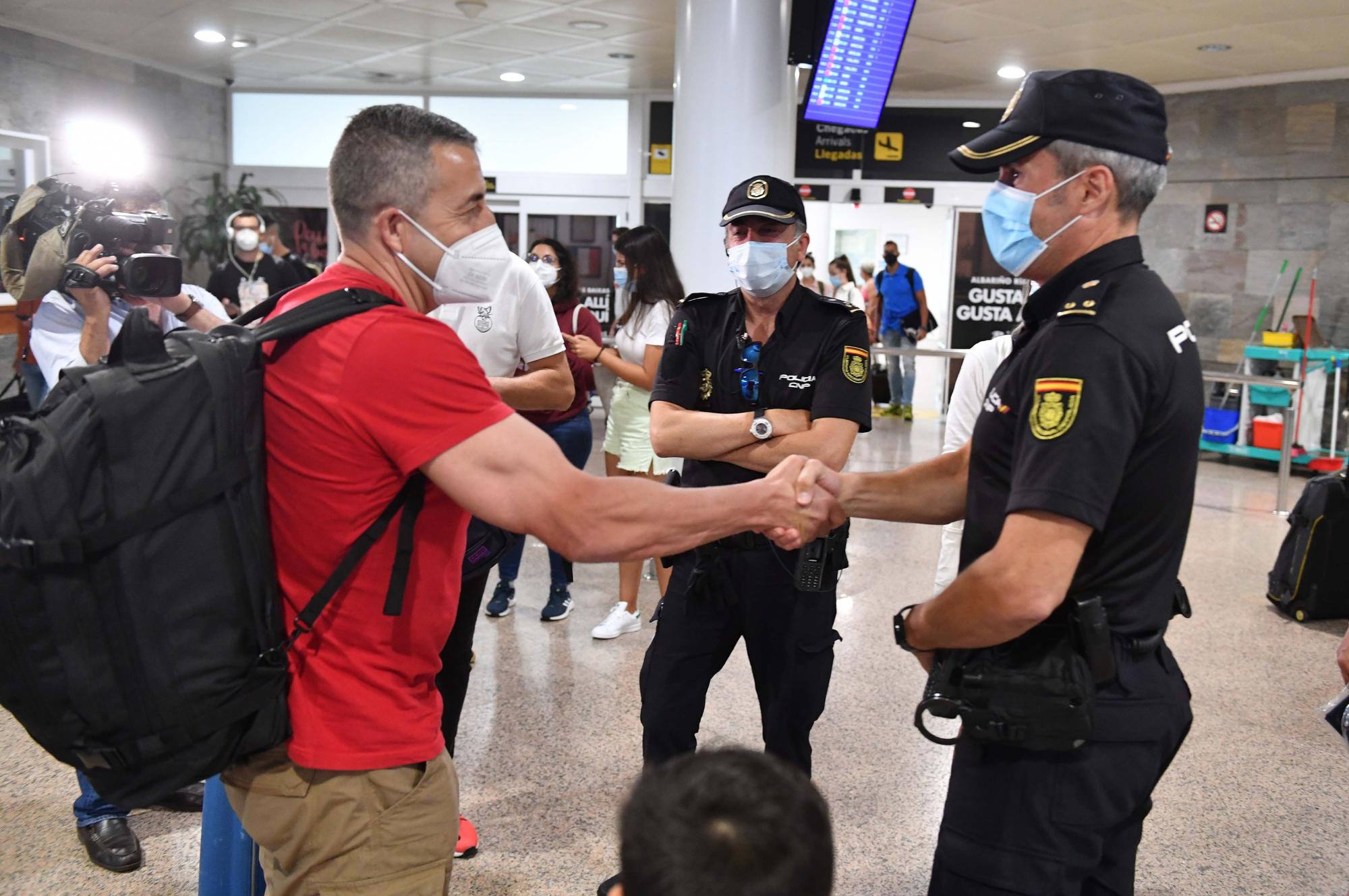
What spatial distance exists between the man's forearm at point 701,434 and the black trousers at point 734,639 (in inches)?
11.1

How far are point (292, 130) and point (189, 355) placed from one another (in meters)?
12.5

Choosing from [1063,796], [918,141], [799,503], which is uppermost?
[918,141]

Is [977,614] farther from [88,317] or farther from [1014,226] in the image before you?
[88,317]

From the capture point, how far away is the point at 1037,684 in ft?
4.63

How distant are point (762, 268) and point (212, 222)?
10543 millimetres

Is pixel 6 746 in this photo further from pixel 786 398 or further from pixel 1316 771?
pixel 1316 771

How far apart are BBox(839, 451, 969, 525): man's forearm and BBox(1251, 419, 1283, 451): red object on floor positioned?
825 centimetres

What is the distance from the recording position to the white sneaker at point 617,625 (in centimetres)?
438

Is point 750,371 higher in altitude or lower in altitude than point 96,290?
lower

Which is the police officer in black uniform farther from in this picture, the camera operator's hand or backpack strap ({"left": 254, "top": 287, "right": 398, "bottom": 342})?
the camera operator's hand

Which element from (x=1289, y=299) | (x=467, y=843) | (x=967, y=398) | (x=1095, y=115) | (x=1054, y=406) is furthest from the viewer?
(x=1289, y=299)

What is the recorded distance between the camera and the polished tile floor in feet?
8.79

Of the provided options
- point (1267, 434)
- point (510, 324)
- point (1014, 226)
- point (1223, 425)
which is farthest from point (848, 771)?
point (1223, 425)

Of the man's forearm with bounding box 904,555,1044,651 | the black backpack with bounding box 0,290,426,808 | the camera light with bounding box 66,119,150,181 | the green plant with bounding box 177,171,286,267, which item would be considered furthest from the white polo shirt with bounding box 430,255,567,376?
the green plant with bounding box 177,171,286,267
